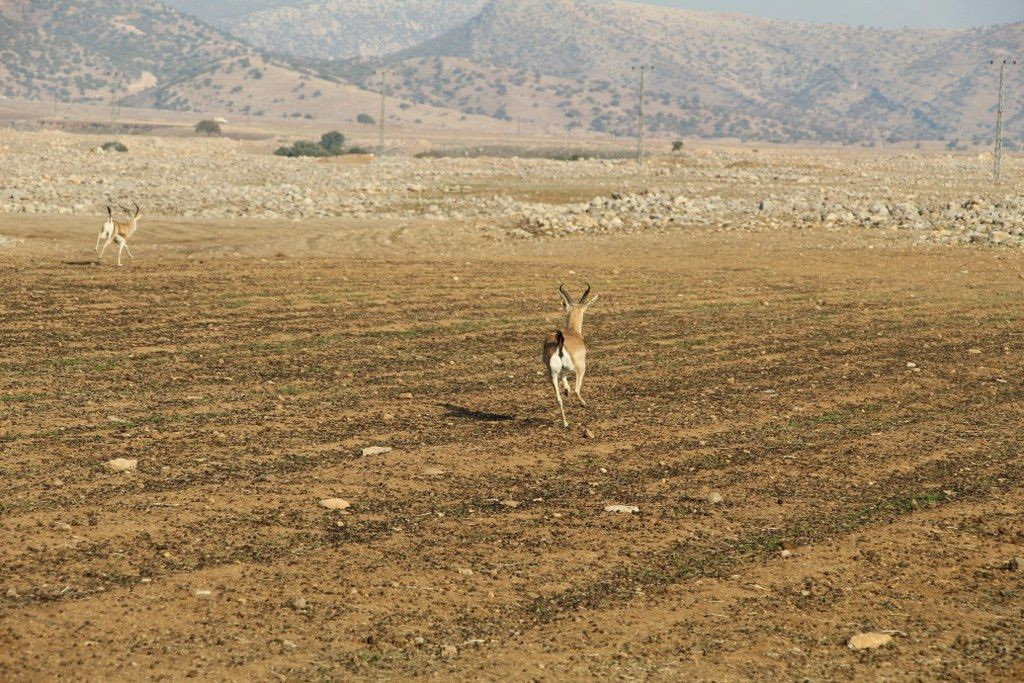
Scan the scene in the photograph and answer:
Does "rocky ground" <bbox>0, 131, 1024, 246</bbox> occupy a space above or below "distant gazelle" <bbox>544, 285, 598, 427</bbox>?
below

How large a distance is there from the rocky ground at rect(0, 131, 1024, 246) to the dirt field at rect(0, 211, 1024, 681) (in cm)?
1736

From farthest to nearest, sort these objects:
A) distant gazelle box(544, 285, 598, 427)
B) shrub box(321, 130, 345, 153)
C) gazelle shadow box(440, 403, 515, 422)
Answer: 1. shrub box(321, 130, 345, 153)
2. gazelle shadow box(440, 403, 515, 422)
3. distant gazelle box(544, 285, 598, 427)

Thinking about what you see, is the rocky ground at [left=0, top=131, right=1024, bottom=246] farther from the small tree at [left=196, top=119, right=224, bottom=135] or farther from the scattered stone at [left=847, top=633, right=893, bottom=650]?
the small tree at [left=196, top=119, right=224, bottom=135]

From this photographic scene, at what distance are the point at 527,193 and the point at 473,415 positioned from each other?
4135 centimetres

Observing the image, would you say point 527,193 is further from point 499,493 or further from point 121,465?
point 499,493

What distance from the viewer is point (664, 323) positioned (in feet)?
70.6

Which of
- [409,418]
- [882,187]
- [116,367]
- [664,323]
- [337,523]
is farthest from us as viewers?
[882,187]

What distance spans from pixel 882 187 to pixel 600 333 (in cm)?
4800

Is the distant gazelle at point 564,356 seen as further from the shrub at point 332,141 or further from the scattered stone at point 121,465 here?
the shrub at point 332,141

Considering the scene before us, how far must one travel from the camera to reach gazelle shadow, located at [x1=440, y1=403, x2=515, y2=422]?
14227mm

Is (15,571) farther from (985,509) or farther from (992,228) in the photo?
(992,228)

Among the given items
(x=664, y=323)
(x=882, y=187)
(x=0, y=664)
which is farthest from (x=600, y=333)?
(x=882, y=187)

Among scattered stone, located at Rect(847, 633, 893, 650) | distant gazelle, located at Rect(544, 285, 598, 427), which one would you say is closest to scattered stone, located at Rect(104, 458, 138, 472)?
distant gazelle, located at Rect(544, 285, 598, 427)

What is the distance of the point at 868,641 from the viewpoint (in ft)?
27.1
